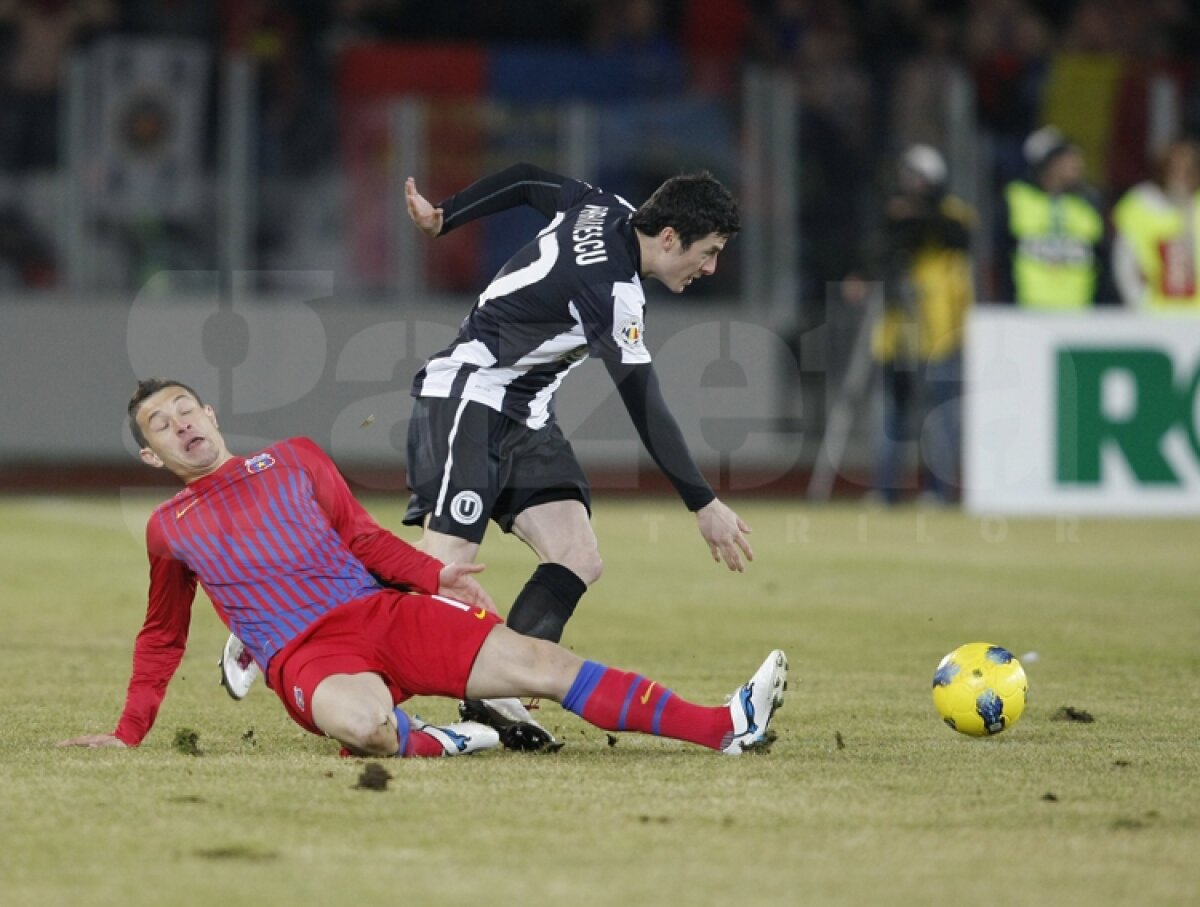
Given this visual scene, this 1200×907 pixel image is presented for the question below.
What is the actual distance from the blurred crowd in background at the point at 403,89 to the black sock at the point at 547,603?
11906 mm

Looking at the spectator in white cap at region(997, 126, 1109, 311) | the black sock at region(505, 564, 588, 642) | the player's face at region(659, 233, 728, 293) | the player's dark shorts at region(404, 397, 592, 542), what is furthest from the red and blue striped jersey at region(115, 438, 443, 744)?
the spectator in white cap at region(997, 126, 1109, 311)

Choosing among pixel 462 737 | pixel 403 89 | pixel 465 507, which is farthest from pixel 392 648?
pixel 403 89

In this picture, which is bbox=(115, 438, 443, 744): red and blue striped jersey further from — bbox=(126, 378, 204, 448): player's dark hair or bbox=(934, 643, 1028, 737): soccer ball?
bbox=(934, 643, 1028, 737): soccer ball

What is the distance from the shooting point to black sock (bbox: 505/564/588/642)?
237 inches

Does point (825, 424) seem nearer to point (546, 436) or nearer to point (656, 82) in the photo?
point (656, 82)

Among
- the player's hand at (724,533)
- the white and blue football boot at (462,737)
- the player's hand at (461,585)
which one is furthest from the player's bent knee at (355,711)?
the player's hand at (724,533)

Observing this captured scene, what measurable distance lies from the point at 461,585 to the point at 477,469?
0.90m

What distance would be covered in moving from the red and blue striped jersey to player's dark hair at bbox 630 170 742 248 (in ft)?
3.94

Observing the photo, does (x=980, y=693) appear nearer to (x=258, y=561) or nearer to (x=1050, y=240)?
(x=258, y=561)

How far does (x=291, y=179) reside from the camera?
17.6m

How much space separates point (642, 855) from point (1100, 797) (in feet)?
4.32

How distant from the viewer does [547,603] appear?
6066 millimetres

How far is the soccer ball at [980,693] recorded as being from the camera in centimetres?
588

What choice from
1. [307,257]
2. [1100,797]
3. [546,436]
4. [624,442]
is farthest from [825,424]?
[1100,797]
